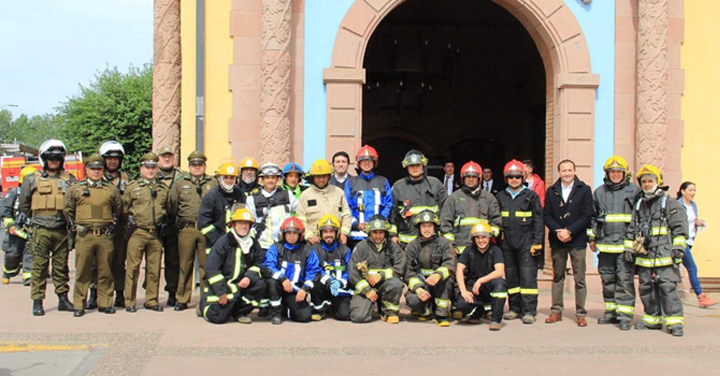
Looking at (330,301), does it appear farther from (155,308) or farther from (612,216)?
(612,216)

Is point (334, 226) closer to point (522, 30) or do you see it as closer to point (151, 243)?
point (151, 243)

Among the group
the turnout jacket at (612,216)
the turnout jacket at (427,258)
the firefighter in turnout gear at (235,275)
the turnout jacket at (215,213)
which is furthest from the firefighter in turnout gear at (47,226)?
the turnout jacket at (612,216)

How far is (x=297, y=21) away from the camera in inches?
515

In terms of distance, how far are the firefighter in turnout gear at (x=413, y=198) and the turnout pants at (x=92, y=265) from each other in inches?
142

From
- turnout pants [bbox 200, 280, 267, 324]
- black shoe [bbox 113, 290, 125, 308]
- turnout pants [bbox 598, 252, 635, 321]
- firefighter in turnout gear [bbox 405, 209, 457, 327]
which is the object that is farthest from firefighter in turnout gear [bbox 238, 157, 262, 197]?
turnout pants [bbox 598, 252, 635, 321]

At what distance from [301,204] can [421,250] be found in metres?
1.64

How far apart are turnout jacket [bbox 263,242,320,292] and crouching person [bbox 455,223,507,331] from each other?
1774 millimetres

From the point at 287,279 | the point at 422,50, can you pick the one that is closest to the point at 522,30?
the point at 422,50

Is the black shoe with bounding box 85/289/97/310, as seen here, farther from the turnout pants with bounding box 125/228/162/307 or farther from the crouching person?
the crouching person

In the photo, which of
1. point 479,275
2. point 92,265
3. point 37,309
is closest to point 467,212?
point 479,275

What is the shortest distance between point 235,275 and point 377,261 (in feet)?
5.63

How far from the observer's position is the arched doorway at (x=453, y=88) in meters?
21.4

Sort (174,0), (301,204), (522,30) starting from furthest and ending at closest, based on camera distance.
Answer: (522,30) < (174,0) < (301,204)

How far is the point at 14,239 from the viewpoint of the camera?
14.0 meters
